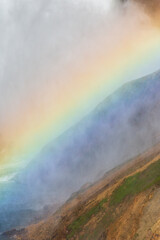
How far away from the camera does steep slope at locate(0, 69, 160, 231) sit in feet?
145

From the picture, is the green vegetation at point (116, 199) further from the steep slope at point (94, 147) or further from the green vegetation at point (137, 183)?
the steep slope at point (94, 147)

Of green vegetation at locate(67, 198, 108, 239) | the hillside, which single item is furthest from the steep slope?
green vegetation at locate(67, 198, 108, 239)

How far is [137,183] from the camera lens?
2892 centimetres

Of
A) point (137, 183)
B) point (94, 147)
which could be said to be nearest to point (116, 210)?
point (137, 183)

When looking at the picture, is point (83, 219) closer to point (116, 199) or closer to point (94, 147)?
point (116, 199)

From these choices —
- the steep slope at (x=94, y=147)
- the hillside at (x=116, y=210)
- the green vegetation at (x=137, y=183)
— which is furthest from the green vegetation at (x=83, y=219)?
the steep slope at (x=94, y=147)

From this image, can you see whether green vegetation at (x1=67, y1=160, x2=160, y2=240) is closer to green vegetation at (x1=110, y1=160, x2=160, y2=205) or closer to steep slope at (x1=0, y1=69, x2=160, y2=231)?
green vegetation at (x1=110, y1=160, x2=160, y2=205)

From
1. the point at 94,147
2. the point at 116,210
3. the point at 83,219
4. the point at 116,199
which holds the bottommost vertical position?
the point at 116,210

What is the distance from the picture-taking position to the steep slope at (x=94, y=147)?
145 ft

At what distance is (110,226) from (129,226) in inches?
95.4

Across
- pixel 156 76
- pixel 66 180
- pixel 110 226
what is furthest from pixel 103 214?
pixel 156 76

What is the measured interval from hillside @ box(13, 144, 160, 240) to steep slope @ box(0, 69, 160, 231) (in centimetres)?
552

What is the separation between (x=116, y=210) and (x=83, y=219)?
4616mm

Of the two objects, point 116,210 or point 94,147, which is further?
point 94,147
